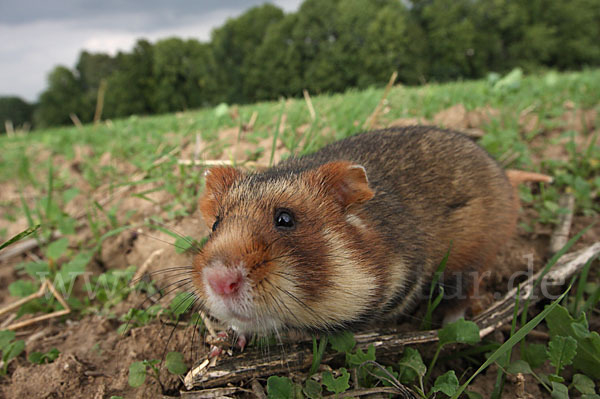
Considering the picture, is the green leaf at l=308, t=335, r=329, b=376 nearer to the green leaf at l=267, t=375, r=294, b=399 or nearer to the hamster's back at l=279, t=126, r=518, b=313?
the green leaf at l=267, t=375, r=294, b=399

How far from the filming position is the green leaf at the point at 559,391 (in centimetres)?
210

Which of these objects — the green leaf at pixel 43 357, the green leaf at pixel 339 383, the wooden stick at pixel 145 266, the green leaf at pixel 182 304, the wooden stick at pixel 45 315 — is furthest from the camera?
the wooden stick at pixel 145 266

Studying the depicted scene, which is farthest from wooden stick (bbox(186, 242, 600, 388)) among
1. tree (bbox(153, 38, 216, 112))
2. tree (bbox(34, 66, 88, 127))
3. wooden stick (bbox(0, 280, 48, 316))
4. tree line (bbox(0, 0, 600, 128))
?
tree (bbox(34, 66, 88, 127))

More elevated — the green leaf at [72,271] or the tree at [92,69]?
the tree at [92,69]

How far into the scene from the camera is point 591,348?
88.0 inches

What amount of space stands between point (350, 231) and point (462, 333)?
87 cm

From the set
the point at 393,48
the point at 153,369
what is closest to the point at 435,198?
the point at 153,369

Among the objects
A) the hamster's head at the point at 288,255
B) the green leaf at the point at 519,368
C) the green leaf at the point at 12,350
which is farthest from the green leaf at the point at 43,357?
the green leaf at the point at 519,368

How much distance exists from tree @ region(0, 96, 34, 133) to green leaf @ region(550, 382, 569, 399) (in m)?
50.6

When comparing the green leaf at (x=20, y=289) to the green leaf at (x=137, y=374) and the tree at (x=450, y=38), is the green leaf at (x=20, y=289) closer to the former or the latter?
the green leaf at (x=137, y=374)

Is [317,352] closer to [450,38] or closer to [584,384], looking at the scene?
[584,384]

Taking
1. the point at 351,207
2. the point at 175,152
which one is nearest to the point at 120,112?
the point at 175,152

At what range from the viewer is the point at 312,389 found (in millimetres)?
2023

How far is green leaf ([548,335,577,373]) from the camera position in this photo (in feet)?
6.97
